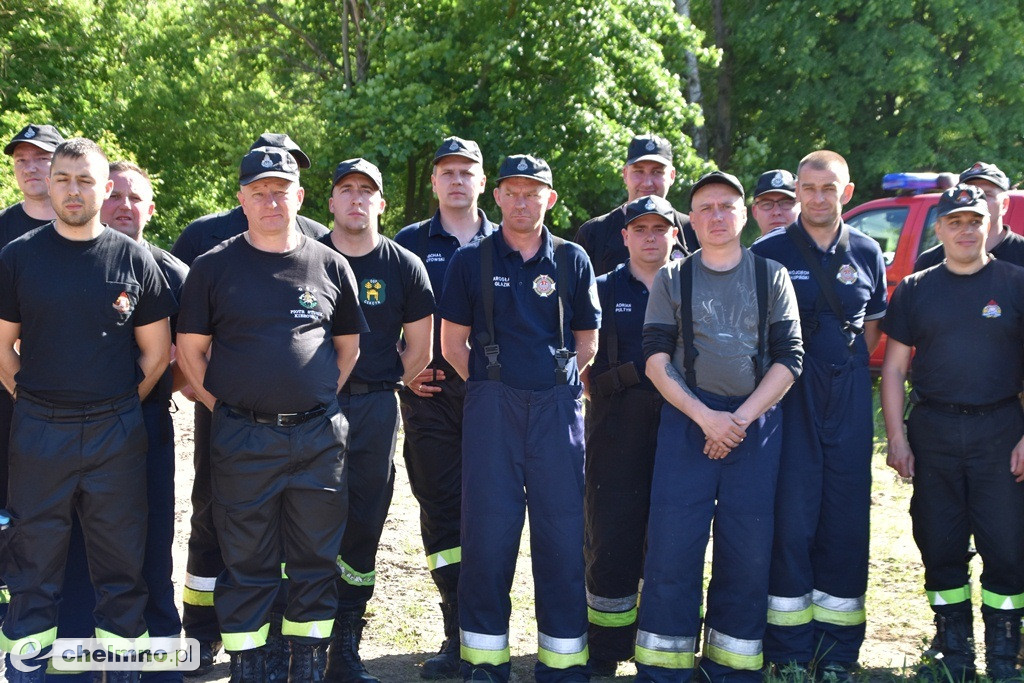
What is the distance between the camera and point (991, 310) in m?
4.92

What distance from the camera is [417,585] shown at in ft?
21.1

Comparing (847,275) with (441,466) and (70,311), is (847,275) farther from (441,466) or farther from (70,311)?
(70,311)

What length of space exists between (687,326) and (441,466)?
1455 mm

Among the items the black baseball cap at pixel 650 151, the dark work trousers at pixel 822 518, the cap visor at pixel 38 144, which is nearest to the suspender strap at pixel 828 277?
the dark work trousers at pixel 822 518

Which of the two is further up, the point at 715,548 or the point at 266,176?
the point at 266,176

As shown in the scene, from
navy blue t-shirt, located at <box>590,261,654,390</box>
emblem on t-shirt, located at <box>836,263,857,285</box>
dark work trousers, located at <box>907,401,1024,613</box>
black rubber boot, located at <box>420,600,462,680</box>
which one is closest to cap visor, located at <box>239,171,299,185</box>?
navy blue t-shirt, located at <box>590,261,654,390</box>

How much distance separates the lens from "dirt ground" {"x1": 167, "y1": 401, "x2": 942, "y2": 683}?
17.5 feet

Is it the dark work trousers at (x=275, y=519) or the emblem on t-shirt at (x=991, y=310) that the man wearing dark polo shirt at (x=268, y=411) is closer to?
the dark work trousers at (x=275, y=519)

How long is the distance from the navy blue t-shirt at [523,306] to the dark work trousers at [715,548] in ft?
2.15

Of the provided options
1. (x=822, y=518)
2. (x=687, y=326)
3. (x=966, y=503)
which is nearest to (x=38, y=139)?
(x=687, y=326)

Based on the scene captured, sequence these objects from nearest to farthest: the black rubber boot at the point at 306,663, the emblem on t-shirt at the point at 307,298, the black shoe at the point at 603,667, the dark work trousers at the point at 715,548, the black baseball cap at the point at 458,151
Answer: the emblem on t-shirt at the point at 307,298 < the black rubber boot at the point at 306,663 < the dark work trousers at the point at 715,548 < the black shoe at the point at 603,667 < the black baseball cap at the point at 458,151

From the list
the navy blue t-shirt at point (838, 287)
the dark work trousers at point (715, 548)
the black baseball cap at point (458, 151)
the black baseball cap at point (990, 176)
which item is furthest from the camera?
the black baseball cap at point (990, 176)

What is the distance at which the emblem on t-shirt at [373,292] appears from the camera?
502cm

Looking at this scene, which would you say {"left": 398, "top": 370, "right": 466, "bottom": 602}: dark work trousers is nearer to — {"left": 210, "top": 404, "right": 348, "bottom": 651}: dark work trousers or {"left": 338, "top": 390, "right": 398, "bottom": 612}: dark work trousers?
{"left": 338, "top": 390, "right": 398, "bottom": 612}: dark work trousers
